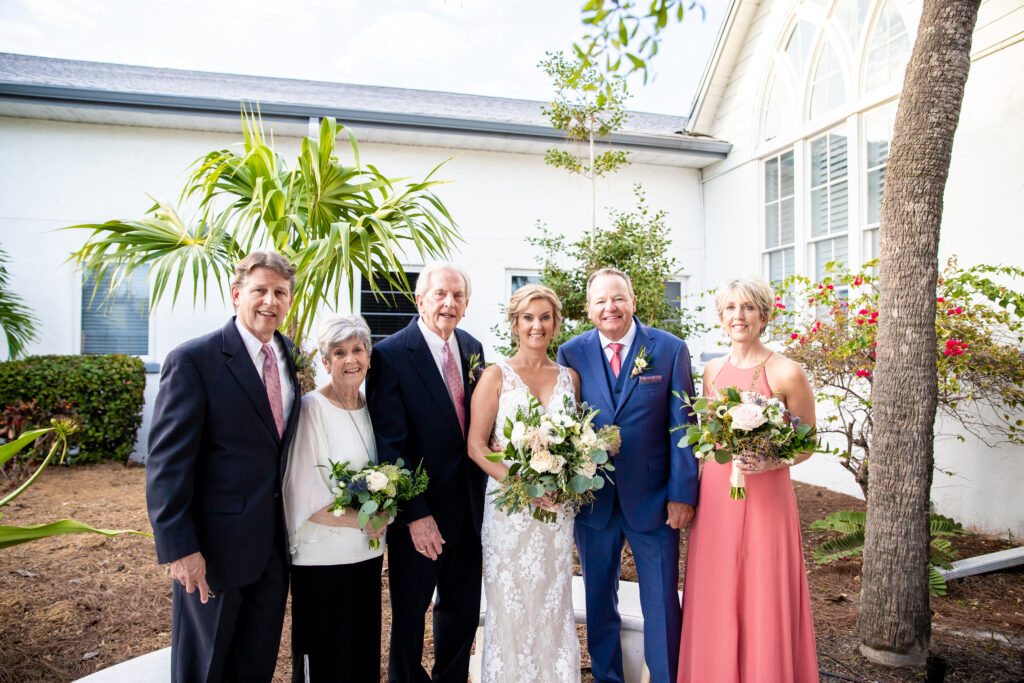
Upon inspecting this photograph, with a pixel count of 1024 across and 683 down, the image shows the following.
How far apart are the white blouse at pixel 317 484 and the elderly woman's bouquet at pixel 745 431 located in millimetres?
1650

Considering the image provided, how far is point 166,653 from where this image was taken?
312 centimetres

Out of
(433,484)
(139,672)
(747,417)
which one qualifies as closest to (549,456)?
(433,484)

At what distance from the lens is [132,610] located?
4.50m

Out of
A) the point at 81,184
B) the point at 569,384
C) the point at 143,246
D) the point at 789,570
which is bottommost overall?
the point at 789,570

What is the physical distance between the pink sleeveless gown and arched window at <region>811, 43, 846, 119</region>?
6.96m

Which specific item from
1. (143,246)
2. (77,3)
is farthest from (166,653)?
Result: (77,3)

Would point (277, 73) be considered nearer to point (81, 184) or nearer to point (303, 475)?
point (81, 184)

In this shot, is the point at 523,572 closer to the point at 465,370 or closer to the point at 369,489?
the point at 369,489

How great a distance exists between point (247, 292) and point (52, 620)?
129 inches

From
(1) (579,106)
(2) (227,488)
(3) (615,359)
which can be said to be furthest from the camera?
(1) (579,106)

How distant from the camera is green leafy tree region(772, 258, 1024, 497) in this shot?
546 cm

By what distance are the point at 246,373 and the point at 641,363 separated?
193 centimetres

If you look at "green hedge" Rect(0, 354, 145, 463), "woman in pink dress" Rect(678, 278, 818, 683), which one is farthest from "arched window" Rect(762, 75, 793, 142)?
"green hedge" Rect(0, 354, 145, 463)

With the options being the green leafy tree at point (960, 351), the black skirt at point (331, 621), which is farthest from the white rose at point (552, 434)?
the green leafy tree at point (960, 351)
